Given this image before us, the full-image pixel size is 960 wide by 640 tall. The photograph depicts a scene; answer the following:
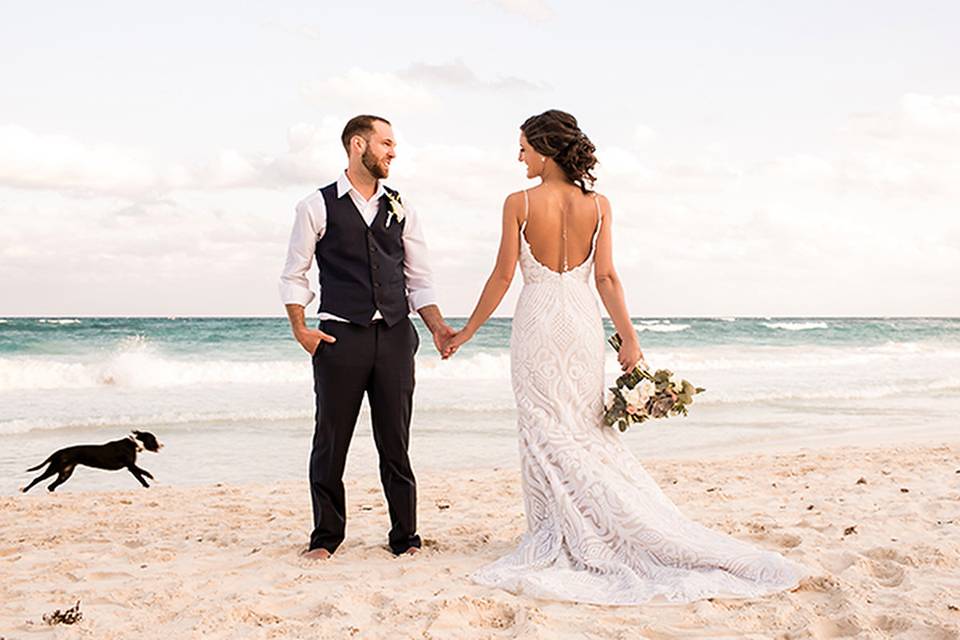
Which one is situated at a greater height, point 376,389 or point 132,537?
point 376,389

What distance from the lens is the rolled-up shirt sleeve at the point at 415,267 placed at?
469 cm

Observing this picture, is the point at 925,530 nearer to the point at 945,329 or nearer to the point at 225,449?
the point at 225,449

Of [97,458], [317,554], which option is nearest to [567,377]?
[317,554]

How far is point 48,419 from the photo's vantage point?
38.6ft

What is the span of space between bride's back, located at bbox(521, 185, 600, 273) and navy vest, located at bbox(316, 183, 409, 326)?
692 mm

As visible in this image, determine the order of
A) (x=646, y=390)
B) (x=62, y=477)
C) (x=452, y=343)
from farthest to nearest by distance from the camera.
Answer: (x=62, y=477) < (x=452, y=343) < (x=646, y=390)

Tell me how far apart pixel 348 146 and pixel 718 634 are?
8.96ft

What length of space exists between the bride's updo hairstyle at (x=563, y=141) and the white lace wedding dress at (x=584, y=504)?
1.08ft

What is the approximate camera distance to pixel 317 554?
472 centimetres

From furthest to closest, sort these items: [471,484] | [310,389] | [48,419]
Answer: [310,389], [48,419], [471,484]

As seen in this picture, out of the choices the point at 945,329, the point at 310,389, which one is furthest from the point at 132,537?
the point at 945,329

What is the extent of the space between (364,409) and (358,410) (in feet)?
28.4

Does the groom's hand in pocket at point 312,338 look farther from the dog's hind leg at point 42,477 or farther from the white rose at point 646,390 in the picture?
the dog's hind leg at point 42,477

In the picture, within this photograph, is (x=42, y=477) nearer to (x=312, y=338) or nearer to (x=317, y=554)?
(x=317, y=554)
